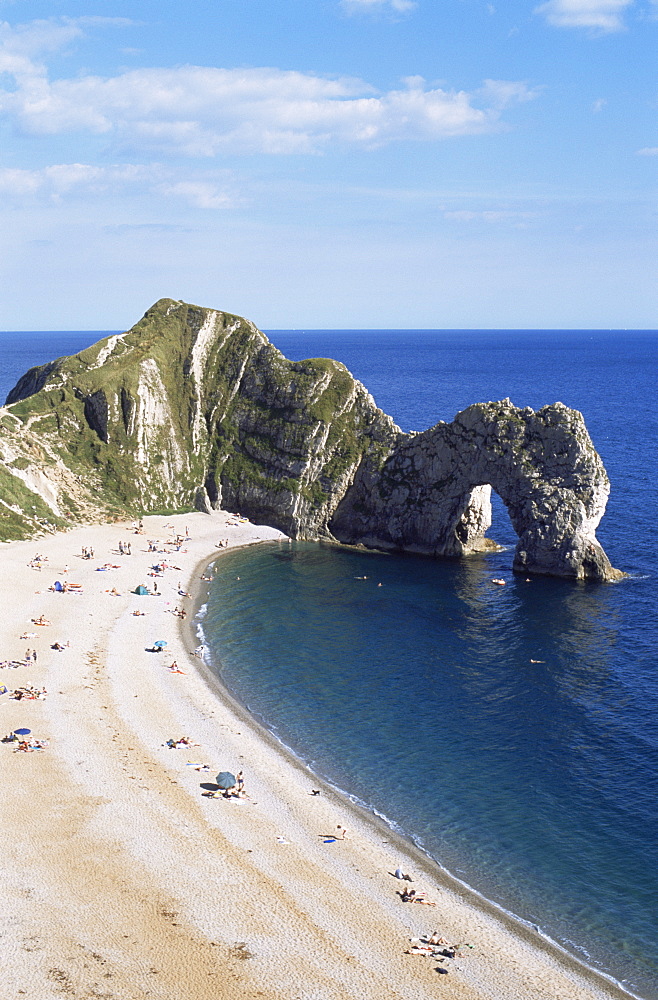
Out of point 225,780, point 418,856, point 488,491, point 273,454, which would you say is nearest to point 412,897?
point 418,856

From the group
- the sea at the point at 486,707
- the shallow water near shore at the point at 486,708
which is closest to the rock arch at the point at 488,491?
the sea at the point at 486,707

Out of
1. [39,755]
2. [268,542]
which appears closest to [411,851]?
[39,755]

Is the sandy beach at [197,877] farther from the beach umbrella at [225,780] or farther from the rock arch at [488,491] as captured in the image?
the rock arch at [488,491]

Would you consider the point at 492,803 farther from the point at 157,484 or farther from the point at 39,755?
the point at 157,484

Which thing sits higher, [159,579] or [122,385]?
[122,385]

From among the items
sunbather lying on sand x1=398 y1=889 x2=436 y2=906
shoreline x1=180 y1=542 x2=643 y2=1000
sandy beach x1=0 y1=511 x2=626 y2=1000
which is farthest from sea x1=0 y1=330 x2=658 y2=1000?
sunbather lying on sand x1=398 y1=889 x2=436 y2=906

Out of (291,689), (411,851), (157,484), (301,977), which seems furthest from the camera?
(157,484)

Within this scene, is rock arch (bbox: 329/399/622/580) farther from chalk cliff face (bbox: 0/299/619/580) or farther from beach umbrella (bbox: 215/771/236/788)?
beach umbrella (bbox: 215/771/236/788)
